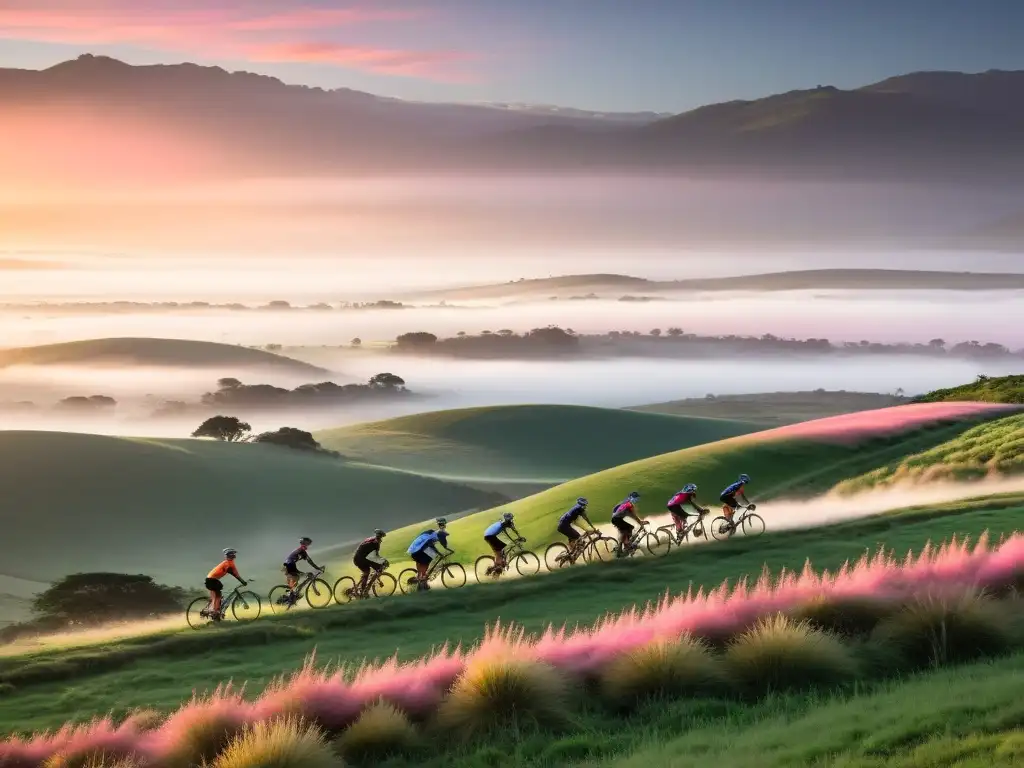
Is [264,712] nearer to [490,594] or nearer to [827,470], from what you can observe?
[490,594]

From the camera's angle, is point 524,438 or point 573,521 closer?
point 573,521

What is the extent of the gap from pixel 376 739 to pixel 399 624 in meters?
11.3

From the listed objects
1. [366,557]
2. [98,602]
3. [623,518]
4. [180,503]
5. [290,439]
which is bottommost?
[180,503]

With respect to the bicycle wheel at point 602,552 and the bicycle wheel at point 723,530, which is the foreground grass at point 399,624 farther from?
the bicycle wheel at point 723,530

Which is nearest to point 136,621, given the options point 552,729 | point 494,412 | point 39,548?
point 39,548

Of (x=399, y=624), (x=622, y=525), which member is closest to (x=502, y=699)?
(x=399, y=624)

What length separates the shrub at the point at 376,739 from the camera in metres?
16.8

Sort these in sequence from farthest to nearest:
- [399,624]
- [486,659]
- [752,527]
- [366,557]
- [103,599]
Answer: [103,599], [752,527], [366,557], [399,624], [486,659]

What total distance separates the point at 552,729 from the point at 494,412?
523ft

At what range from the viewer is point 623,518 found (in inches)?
1341

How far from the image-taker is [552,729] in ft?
56.0

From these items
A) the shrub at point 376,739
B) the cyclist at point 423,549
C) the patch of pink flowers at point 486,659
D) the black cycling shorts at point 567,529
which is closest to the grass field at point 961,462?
the black cycling shorts at point 567,529

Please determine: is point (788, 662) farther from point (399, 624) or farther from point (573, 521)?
point (573, 521)

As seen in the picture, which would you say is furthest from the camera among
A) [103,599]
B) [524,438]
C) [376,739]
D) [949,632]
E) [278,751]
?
[524,438]
